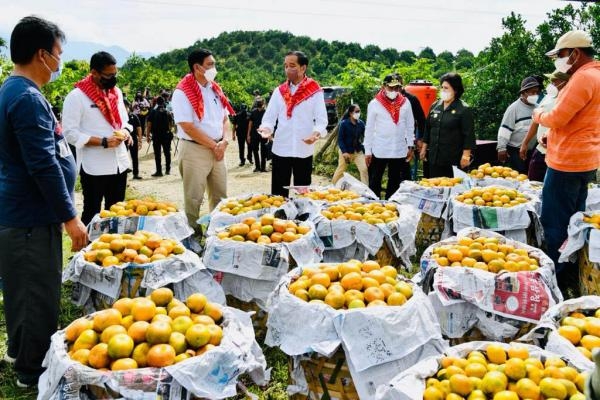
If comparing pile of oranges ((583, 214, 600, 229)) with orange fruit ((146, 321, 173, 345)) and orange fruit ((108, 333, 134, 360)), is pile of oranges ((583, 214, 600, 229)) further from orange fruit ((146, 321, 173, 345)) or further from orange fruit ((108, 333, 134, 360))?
orange fruit ((108, 333, 134, 360))

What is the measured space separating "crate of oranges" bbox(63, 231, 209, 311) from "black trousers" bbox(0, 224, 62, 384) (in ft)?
1.26

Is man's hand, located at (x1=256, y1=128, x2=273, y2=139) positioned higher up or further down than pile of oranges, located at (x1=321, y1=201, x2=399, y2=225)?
higher up

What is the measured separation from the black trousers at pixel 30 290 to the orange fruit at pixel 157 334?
3.72ft

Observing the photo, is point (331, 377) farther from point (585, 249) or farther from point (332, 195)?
point (332, 195)

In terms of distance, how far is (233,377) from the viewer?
2.49 metres

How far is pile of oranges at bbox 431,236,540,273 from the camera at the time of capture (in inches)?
144

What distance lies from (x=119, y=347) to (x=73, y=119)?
3314mm

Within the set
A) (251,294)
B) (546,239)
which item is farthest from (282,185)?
(546,239)

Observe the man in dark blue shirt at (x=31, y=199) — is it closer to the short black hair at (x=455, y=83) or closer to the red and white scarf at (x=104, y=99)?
the red and white scarf at (x=104, y=99)

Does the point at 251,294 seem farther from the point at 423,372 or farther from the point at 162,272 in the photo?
the point at 423,372

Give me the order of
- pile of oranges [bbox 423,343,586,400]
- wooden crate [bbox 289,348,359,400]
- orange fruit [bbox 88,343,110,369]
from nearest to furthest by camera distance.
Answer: pile of oranges [bbox 423,343,586,400], orange fruit [bbox 88,343,110,369], wooden crate [bbox 289,348,359,400]

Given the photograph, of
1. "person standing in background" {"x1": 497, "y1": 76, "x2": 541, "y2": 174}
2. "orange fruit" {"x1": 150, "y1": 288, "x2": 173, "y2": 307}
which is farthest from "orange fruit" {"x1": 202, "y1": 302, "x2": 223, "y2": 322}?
"person standing in background" {"x1": 497, "y1": 76, "x2": 541, "y2": 174}

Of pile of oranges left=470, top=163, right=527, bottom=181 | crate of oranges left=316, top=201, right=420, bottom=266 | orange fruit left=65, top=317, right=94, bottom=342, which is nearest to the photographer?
orange fruit left=65, top=317, right=94, bottom=342

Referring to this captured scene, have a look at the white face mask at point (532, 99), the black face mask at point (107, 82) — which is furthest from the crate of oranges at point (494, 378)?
the white face mask at point (532, 99)
